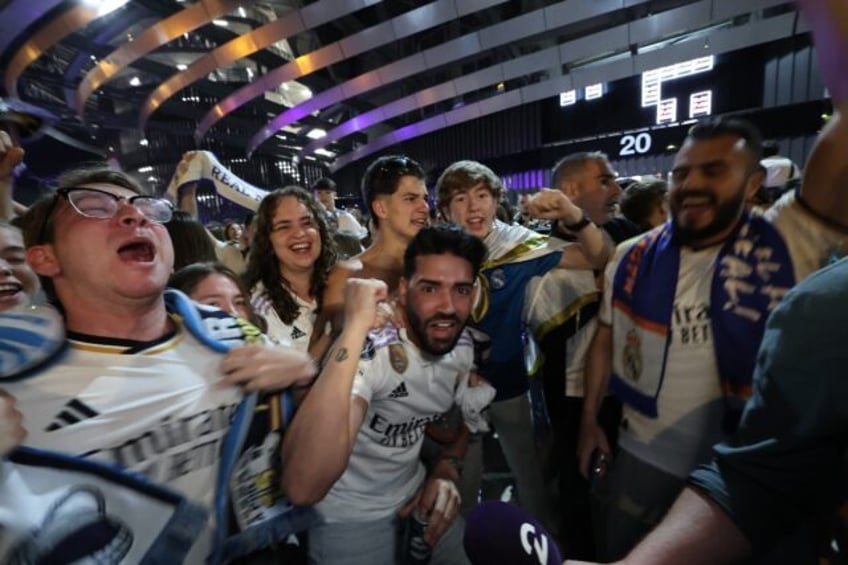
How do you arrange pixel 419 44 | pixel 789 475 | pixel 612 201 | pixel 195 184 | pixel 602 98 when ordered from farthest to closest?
pixel 419 44, pixel 602 98, pixel 195 184, pixel 612 201, pixel 789 475

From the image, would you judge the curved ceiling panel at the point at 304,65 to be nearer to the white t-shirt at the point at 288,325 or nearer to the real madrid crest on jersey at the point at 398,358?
the white t-shirt at the point at 288,325

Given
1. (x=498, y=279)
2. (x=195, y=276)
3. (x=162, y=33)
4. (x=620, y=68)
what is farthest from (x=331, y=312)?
(x=620, y=68)

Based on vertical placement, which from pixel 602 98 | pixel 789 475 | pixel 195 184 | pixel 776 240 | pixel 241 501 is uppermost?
pixel 602 98

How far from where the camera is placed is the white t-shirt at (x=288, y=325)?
8.26 feet

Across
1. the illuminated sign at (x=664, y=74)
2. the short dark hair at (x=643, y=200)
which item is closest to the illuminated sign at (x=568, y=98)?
the illuminated sign at (x=664, y=74)

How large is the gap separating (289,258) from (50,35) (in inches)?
505

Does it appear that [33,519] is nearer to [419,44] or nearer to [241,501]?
[241,501]

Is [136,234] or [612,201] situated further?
[612,201]

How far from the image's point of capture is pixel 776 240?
1691 mm

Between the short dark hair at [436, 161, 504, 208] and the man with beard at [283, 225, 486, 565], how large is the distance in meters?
1.04

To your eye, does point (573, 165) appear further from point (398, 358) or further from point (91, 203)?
point (91, 203)

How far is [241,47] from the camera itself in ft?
37.7

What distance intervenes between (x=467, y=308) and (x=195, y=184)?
3.89 meters

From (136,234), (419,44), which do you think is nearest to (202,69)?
(419,44)
